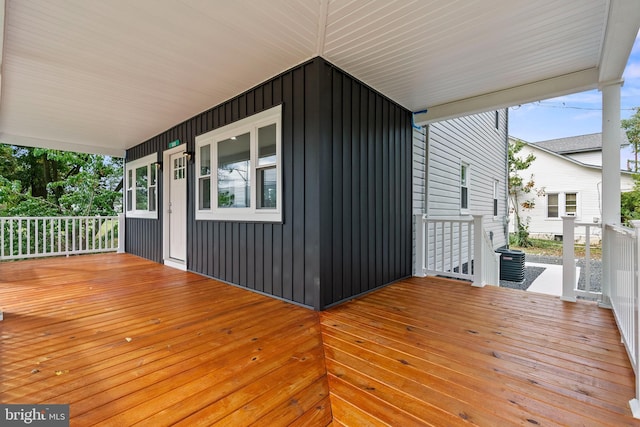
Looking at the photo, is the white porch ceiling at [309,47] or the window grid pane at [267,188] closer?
the white porch ceiling at [309,47]

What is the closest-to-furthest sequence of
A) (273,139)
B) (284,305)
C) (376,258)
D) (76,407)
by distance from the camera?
(76,407) < (284,305) < (273,139) < (376,258)

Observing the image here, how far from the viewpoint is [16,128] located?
5277mm

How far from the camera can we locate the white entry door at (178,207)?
506 cm

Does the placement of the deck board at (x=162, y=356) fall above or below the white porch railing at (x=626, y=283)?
below

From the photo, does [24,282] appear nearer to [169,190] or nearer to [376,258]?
[169,190]

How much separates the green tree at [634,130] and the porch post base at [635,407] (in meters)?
11.6

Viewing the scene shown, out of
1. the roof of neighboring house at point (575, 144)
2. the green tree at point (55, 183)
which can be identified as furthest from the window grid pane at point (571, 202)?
the green tree at point (55, 183)

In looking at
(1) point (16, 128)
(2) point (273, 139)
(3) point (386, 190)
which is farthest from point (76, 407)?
(1) point (16, 128)

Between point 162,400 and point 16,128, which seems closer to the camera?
point 162,400

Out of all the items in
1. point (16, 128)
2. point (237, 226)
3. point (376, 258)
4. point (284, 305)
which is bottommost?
point (284, 305)

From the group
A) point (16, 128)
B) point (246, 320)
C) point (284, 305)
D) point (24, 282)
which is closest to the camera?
point (246, 320)

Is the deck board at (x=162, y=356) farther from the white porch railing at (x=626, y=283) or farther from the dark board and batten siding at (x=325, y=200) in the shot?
the white porch railing at (x=626, y=283)

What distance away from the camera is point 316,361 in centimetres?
188

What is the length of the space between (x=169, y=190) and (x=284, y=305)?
152 inches
